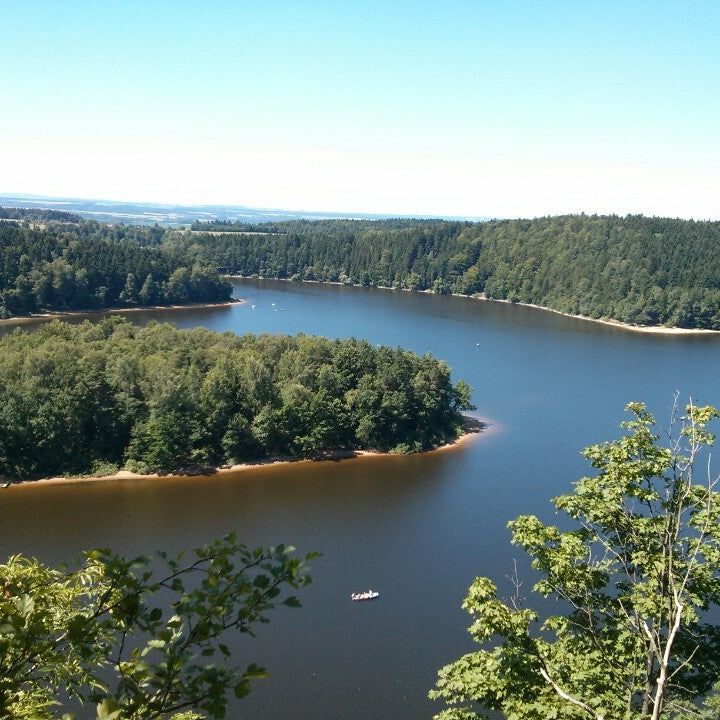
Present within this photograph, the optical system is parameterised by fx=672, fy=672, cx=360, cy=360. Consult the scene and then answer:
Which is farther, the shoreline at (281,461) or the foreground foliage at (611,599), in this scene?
the shoreline at (281,461)

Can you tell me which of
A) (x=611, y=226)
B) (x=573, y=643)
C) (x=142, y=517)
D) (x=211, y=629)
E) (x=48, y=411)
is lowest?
(x=142, y=517)

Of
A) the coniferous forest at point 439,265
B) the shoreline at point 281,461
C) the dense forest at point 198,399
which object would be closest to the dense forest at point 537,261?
the coniferous forest at point 439,265

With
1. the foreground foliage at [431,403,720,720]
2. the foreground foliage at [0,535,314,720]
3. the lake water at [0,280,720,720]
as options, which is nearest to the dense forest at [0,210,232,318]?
the lake water at [0,280,720,720]

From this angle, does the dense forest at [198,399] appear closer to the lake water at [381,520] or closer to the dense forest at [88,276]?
the lake water at [381,520]

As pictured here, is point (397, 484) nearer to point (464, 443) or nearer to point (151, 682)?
point (464, 443)

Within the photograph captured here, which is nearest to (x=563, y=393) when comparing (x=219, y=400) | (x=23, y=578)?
(x=219, y=400)

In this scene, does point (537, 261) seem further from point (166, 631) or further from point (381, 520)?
point (166, 631)
